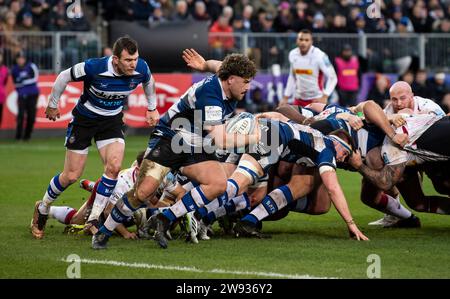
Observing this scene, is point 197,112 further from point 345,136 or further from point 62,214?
point 62,214

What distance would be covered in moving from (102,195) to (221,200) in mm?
1299

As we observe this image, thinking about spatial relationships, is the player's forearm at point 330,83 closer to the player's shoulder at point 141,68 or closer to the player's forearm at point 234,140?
the player's shoulder at point 141,68

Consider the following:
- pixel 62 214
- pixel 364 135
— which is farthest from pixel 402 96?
pixel 62 214

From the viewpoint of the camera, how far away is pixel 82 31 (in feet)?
82.2

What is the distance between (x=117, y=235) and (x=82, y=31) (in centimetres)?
1458

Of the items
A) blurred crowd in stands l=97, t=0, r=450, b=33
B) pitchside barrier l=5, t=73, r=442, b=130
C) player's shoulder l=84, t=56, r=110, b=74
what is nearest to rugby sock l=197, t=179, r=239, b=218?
player's shoulder l=84, t=56, r=110, b=74

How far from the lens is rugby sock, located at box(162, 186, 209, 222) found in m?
10.2

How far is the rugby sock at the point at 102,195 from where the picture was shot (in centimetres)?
1105

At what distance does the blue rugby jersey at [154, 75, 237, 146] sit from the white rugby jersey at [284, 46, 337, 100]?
26.7 ft

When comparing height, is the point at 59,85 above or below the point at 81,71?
below

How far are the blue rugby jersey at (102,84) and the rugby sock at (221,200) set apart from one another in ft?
5.22

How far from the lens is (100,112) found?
1138 cm

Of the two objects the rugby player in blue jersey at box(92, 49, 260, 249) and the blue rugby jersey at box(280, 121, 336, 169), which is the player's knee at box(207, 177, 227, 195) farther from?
the blue rugby jersey at box(280, 121, 336, 169)
